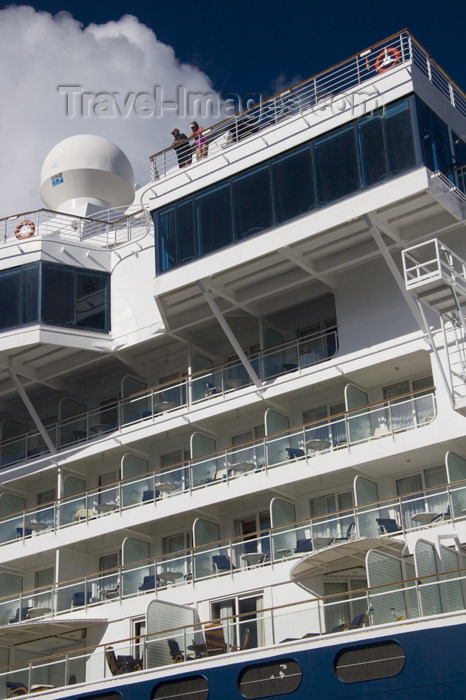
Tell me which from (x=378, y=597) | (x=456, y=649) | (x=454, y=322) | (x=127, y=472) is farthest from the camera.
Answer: (x=127, y=472)

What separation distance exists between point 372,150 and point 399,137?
30.6 inches

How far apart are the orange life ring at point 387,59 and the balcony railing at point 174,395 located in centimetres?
699

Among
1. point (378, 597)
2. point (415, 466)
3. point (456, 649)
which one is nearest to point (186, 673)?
point (378, 597)

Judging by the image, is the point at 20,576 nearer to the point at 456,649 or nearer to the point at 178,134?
the point at 178,134

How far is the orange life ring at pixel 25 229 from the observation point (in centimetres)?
3581

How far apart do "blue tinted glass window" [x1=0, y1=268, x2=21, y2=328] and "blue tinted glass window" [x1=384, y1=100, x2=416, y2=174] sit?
1265 cm

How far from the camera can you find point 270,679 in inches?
861

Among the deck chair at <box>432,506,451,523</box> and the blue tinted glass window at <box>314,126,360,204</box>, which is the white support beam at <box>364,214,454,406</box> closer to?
the blue tinted glass window at <box>314,126,360,204</box>

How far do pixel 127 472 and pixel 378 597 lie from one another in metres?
11.6

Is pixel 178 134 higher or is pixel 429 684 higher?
pixel 178 134

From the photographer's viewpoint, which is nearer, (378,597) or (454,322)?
(378,597)

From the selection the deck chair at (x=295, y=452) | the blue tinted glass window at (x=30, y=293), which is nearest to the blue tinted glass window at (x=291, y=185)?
the blue tinted glass window at (x=30, y=293)

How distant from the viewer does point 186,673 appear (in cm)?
2291

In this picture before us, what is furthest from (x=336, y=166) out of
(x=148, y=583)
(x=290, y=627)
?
(x=148, y=583)
